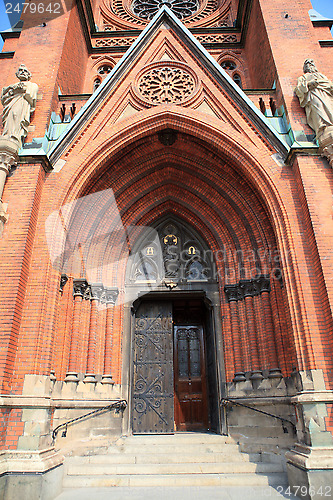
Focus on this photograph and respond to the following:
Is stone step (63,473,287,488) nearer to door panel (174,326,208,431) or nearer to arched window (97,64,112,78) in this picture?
door panel (174,326,208,431)

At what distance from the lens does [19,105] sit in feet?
22.7

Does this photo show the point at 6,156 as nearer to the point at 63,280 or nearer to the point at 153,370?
the point at 63,280

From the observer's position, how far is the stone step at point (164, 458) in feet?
19.0

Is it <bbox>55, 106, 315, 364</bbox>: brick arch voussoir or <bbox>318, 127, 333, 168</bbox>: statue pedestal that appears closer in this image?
<bbox>55, 106, 315, 364</bbox>: brick arch voussoir

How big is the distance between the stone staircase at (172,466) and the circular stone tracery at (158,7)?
46.2 feet

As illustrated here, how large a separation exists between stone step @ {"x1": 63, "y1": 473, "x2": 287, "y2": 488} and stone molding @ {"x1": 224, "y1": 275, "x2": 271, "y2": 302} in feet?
10.8

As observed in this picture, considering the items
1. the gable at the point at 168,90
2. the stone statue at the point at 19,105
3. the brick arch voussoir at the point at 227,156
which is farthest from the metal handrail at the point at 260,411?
the stone statue at the point at 19,105

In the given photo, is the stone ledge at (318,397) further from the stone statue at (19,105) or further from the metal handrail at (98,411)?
the stone statue at (19,105)

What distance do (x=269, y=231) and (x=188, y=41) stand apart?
16.7 ft

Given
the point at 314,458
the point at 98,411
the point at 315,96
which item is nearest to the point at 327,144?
the point at 315,96

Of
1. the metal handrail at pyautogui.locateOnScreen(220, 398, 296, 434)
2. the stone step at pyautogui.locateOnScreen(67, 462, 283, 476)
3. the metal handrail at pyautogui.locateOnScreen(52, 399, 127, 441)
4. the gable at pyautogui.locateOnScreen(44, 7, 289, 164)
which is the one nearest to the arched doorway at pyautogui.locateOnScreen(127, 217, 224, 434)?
the metal handrail at pyautogui.locateOnScreen(220, 398, 296, 434)

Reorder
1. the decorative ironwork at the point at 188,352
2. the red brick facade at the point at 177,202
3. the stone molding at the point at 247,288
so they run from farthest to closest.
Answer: the decorative ironwork at the point at 188,352
the stone molding at the point at 247,288
the red brick facade at the point at 177,202

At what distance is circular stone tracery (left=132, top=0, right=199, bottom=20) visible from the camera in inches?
519

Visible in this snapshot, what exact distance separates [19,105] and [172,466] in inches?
282
